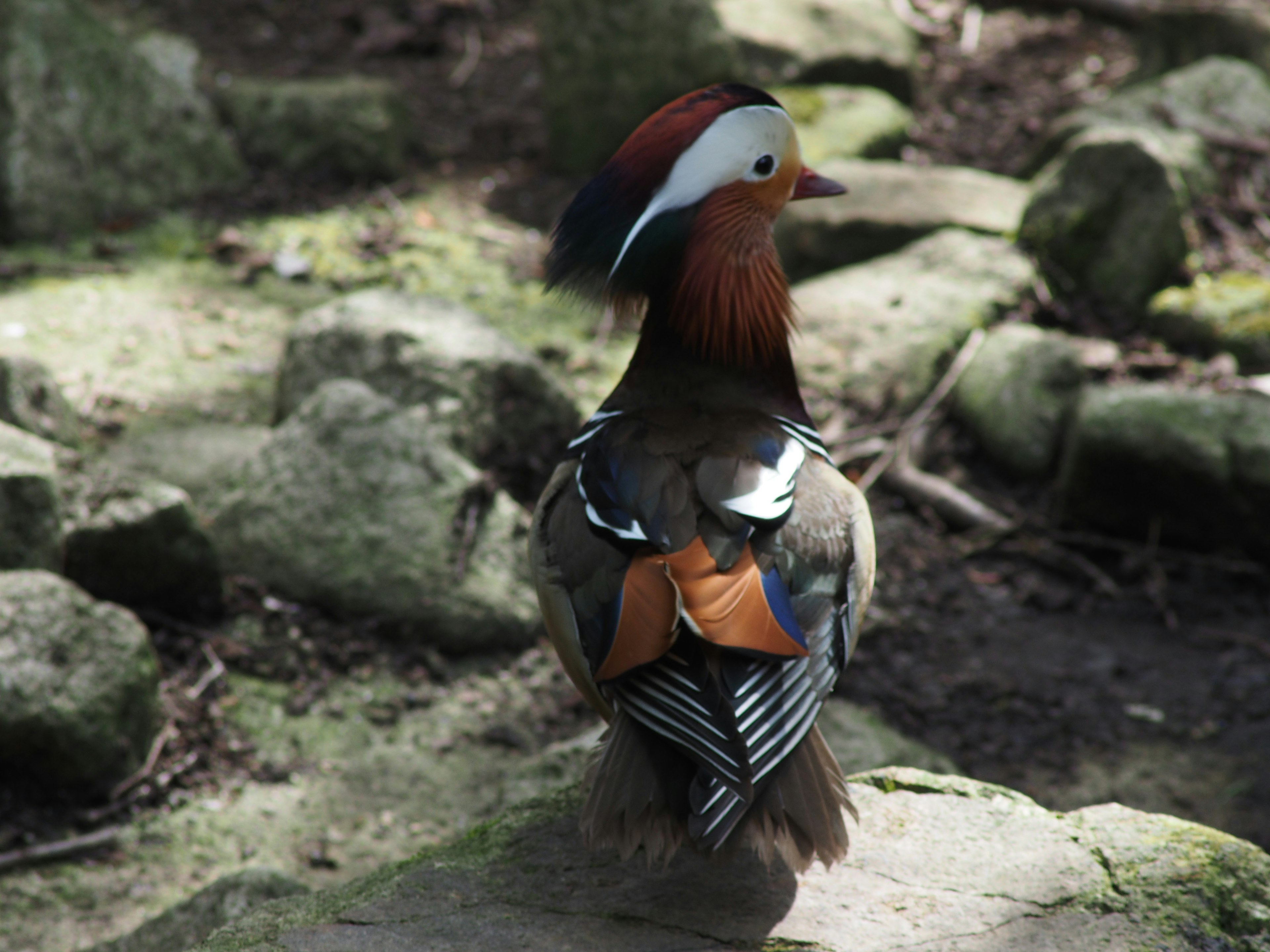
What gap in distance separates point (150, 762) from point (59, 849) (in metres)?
0.33

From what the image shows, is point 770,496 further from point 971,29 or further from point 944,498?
point 971,29

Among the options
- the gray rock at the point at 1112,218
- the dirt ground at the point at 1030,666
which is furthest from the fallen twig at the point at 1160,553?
the gray rock at the point at 1112,218

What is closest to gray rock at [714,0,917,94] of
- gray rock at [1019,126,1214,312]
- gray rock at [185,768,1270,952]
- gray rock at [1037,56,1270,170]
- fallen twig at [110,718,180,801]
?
gray rock at [1037,56,1270,170]

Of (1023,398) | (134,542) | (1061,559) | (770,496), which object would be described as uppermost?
(770,496)

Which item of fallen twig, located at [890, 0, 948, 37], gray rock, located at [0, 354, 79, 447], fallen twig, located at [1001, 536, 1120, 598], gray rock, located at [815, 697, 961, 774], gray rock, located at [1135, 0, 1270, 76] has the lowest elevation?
gray rock, located at [815, 697, 961, 774]

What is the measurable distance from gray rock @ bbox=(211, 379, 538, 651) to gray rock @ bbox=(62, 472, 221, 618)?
0.14 metres

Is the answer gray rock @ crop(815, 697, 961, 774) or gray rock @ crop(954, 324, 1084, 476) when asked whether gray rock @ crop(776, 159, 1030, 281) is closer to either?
gray rock @ crop(954, 324, 1084, 476)

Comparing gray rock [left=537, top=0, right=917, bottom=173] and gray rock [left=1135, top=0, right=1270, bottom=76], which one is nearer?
gray rock [left=537, top=0, right=917, bottom=173]

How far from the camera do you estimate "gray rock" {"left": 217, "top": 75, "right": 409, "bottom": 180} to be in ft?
20.8

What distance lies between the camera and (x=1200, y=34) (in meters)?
6.93

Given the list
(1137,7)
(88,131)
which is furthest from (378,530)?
(1137,7)

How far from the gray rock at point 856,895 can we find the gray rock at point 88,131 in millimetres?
4641

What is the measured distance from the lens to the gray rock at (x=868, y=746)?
10.3 feet

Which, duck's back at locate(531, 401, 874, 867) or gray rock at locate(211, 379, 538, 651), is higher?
duck's back at locate(531, 401, 874, 867)
